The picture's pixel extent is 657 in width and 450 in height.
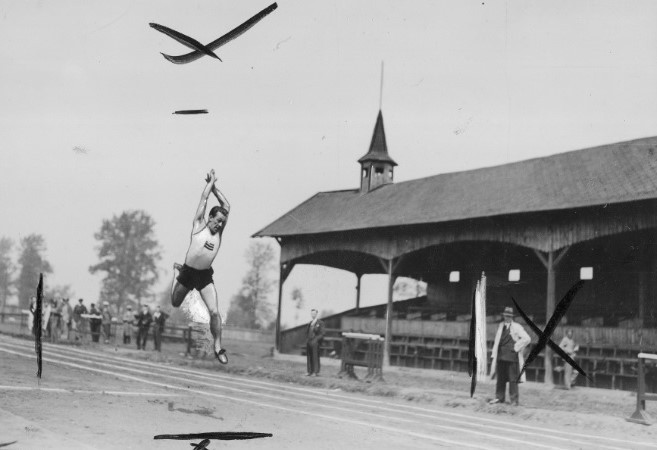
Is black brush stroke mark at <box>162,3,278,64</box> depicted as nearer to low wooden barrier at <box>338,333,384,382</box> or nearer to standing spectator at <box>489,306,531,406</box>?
standing spectator at <box>489,306,531,406</box>

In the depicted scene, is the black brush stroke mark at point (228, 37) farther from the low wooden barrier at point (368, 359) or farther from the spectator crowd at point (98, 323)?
the low wooden barrier at point (368, 359)

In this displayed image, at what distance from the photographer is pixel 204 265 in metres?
4.68

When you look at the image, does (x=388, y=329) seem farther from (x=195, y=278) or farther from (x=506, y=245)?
(x=195, y=278)

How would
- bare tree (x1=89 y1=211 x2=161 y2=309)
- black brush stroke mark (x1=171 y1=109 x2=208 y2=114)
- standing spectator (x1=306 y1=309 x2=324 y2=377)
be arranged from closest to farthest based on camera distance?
1. black brush stroke mark (x1=171 y1=109 x2=208 y2=114)
2. bare tree (x1=89 y1=211 x2=161 y2=309)
3. standing spectator (x1=306 y1=309 x2=324 y2=377)

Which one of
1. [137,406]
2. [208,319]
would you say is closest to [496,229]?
[137,406]

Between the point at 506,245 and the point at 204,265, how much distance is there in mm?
21360

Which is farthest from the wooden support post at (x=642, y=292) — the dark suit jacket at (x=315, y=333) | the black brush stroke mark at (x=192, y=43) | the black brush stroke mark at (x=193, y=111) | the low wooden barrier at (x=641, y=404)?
the black brush stroke mark at (x=192, y=43)

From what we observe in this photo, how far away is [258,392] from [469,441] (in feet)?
18.3

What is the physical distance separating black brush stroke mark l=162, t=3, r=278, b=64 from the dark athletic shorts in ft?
4.70

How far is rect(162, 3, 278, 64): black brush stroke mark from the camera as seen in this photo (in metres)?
4.83

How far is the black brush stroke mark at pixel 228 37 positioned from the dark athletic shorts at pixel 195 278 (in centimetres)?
143

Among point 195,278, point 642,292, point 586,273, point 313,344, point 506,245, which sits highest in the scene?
point 506,245

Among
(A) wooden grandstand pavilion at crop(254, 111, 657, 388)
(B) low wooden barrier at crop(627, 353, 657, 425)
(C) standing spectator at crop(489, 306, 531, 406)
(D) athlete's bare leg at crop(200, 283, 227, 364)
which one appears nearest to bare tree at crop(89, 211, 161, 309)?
(D) athlete's bare leg at crop(200, 283, 227, 364)

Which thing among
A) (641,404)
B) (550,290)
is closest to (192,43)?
(641,404)
